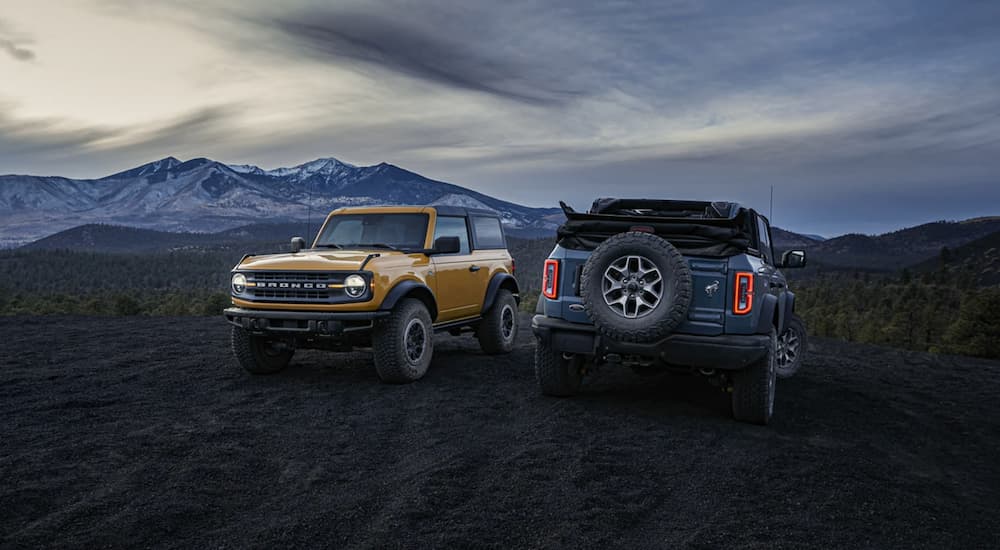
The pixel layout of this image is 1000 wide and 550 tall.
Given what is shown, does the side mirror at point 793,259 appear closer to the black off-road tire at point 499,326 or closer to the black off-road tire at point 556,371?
the black off-road tire at point 556,371

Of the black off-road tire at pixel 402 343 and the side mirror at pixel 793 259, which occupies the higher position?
the side mirror at pixel 793 259

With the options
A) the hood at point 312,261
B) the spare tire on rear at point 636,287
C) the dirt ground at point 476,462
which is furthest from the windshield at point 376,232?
the spare tire on rear at point 636,287

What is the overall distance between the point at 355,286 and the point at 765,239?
4950 mm

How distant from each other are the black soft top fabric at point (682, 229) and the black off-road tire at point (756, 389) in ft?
3.24

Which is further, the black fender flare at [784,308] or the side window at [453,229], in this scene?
the side window at [453,229]

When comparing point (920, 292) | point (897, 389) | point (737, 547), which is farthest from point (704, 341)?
point (920, 292)

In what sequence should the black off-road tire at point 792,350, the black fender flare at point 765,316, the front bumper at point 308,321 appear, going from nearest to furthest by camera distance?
the black fender flare at point 765,316
the front bumper at point 308,321
the black off-road tire at point 792,350

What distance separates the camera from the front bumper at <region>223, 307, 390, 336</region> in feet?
23.2

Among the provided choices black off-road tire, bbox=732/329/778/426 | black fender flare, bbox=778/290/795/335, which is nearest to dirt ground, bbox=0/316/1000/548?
black off-road tire, bbox=732/329/778/426

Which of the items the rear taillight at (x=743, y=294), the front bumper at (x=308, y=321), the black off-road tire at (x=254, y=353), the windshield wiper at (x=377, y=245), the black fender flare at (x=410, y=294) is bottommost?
the black off-road tire at (x=254, y=353)

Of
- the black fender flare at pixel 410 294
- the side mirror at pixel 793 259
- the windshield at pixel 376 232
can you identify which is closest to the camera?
the black fender flare at pixel 410 294

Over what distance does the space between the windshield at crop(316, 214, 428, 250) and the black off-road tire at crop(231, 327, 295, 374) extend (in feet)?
5.13

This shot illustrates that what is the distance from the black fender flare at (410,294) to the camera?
24.2 ft

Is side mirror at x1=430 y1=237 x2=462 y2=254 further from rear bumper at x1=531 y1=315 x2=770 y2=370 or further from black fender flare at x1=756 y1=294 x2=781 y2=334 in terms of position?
black fender flare at x1=756 y1=294 x2=781 y2=334
